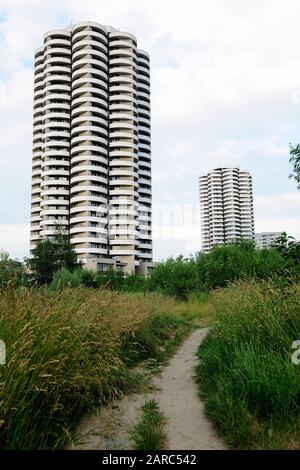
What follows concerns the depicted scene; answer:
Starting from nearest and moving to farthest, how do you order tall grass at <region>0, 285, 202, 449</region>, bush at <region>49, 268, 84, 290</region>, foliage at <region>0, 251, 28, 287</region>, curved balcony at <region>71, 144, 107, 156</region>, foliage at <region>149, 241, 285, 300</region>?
1. tall grass at <region>0, 285, 202, 449</region>
2. foliage at <region>0, 251, 28, 287</region>
3. bush at <region>49, 268, 84, 290</region>
4. foliage at <region>149, 241, 285, 300</region>
5. curved balcony at <region>71, 144, 107, 156</region>

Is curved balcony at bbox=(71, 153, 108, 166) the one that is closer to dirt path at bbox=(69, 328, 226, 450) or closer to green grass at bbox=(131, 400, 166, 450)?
dirt path at bbox=(69, 328, 226, 450)

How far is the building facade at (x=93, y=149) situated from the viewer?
258 ft

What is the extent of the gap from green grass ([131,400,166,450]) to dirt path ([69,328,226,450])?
7 cm

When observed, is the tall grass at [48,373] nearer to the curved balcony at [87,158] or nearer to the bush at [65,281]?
the bush at [65,281]

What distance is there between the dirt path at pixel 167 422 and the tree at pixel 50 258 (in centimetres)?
5573

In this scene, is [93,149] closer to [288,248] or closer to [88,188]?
[88,188]

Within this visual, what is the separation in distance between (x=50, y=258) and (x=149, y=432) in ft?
197

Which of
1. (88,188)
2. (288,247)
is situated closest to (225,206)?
(88,188)

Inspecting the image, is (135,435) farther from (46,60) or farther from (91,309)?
(46,60)

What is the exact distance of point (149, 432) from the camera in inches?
139

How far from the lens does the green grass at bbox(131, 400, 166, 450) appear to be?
3.42m
